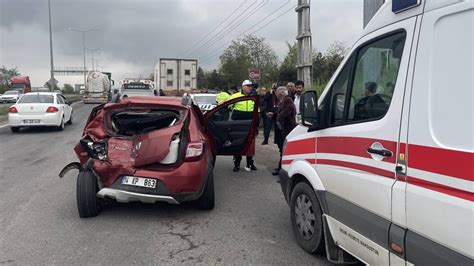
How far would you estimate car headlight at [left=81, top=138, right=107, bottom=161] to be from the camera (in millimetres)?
5570

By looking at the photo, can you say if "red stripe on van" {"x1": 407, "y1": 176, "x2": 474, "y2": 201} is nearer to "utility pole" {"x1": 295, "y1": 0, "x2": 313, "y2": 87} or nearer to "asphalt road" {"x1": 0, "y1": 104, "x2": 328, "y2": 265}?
"asphalt road" {"x1": 0, "y1": 104, "x2": 328, "y2": 265}

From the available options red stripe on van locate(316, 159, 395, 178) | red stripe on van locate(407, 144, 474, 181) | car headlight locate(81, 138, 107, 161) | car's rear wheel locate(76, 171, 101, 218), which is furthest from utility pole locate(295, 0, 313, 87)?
red stripe on van locate(407, 144, 474, 181)

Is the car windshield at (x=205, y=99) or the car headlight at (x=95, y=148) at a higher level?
the car windshield at (x=205, y=99)

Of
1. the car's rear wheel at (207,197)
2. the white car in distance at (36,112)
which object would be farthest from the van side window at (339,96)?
the white car in distance at (36,112)

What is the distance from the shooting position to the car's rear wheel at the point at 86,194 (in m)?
5.36

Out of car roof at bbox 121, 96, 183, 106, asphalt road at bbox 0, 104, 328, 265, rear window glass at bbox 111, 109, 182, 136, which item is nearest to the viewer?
asphalt road at bbox 0, 104, 328, 265

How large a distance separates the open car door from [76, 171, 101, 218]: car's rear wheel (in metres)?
2.65

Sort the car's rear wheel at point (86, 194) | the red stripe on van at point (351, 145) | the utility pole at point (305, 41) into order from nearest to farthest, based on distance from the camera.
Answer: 1. the red stripe on van at point (351, 145)
2. the car's rear wheel at point (86, 194)
3. the utility pole at point (305, 41)

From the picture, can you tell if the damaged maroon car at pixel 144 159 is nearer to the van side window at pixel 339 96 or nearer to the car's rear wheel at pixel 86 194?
the car's rear wheel at pixel 86 194

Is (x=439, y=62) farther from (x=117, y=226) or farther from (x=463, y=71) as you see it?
(x=117, y=226)

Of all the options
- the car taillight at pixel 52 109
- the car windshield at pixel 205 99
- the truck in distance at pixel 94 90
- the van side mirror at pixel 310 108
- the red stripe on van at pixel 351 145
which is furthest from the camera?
the truck in distance at pixel 94 90

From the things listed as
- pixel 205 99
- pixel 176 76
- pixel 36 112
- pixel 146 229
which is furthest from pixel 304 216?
pixel 176 76

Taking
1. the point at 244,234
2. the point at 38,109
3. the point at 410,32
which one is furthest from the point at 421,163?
the point at 38,109

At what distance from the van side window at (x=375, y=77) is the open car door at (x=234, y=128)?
4.08 m
